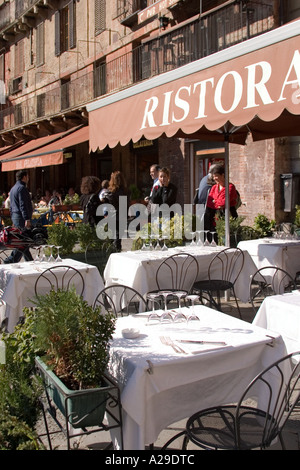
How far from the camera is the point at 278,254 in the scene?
701 centimetres

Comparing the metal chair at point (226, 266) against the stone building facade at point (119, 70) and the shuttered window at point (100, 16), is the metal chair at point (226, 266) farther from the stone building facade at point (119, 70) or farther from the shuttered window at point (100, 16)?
the shuttered window at point (100, 16)

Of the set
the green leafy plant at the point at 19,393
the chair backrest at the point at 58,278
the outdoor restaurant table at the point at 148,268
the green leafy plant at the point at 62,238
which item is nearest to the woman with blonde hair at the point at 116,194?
the green leafy plant at the point at 62,238

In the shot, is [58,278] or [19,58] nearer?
[58,278]

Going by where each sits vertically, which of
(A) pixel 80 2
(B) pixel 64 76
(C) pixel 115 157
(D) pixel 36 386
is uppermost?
(A) pixel 80 2

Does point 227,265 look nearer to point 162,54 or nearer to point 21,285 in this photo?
point 21,285

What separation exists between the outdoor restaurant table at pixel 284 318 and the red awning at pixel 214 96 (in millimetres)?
1497

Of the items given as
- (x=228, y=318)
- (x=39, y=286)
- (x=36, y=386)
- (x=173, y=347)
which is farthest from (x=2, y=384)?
(x=39, y=286)

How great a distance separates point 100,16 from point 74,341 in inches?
782

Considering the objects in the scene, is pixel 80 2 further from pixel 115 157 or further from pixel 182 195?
pixel 182 195

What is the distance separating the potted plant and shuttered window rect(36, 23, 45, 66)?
2533cm

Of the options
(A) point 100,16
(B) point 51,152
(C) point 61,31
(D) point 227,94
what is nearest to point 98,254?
(D) point 227,94

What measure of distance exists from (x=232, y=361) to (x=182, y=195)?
1296cm

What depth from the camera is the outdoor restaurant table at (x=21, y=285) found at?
5.46m

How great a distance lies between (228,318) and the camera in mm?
3674
